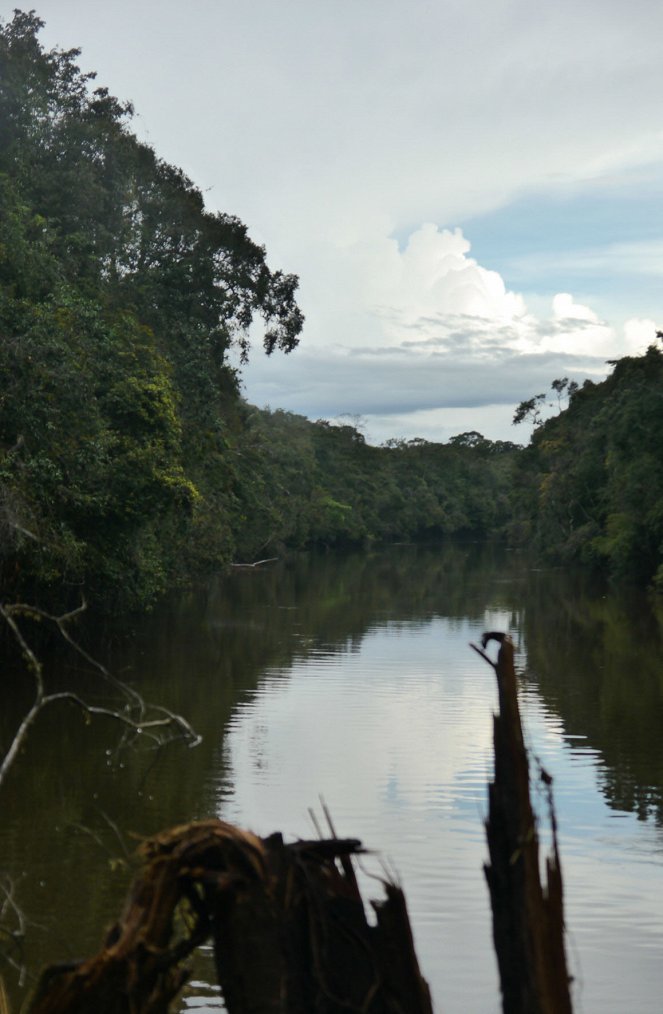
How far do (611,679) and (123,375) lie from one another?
10.3 meters

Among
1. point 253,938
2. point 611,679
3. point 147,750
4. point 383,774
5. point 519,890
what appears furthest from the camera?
point 611,679

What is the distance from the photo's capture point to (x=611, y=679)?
75.1 ft

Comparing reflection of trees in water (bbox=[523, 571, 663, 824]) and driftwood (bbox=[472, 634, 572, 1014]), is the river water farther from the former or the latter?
driftwood (bbox=[472, 634, 572, 1014])

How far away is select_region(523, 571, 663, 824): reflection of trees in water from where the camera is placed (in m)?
14.4

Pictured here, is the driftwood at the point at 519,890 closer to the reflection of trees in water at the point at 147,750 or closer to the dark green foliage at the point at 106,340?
the reflection of trees in water at the point at 147,750

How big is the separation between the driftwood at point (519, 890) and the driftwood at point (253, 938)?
0.96ft

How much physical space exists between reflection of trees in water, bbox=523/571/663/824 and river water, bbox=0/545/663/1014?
0.21 feet

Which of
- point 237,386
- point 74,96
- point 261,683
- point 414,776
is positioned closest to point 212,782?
point 414,776

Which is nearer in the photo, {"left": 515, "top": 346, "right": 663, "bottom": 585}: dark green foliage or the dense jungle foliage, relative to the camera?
the dense jungle foliage

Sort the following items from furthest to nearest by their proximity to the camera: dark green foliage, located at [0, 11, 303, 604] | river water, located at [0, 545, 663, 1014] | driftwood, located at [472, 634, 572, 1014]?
dark green foliage, located at [0, 11, 303, 604], river water, located at [0, 545, 663, 1014], driftwood, located at [472, 634, 572, 1014]

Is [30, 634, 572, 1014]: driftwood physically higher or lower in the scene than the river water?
higher

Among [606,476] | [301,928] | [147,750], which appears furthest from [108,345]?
[606,476]

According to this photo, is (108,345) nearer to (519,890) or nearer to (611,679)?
(611,679)

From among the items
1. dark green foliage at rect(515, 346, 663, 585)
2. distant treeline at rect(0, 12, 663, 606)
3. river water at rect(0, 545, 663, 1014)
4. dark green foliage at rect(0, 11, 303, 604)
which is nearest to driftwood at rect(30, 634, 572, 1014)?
river water at rect(0, 545, 663, 1014)
